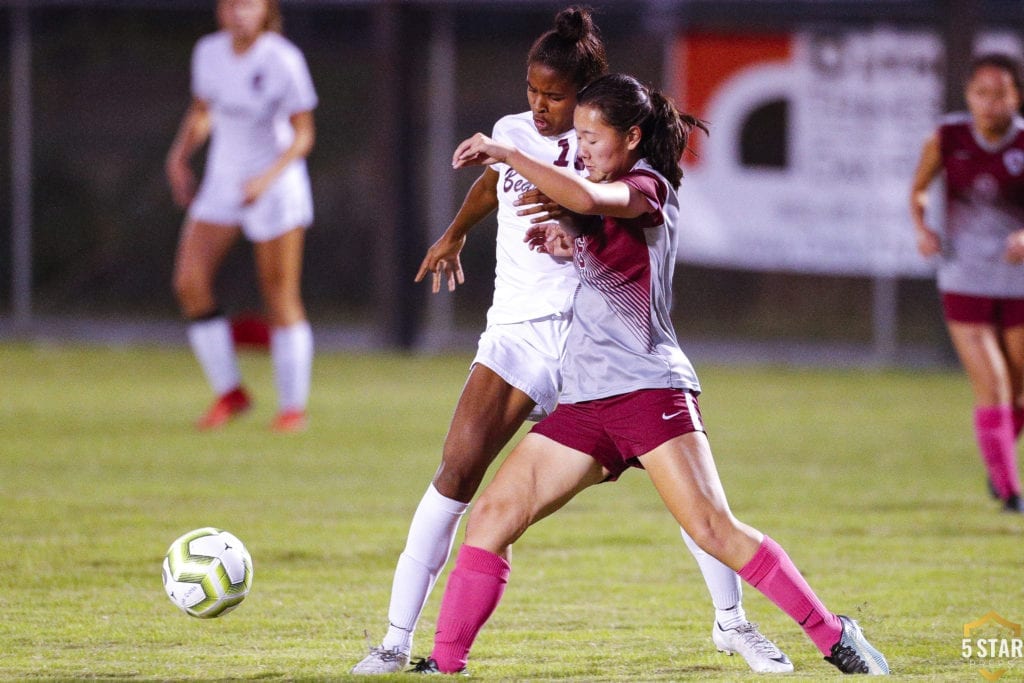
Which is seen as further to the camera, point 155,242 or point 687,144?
point 155,242

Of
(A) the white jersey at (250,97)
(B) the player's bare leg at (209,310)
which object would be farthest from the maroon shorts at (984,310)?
(B) the player's bare leg at (209,310)

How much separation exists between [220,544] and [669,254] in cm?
162

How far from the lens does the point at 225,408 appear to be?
10219 millimetres

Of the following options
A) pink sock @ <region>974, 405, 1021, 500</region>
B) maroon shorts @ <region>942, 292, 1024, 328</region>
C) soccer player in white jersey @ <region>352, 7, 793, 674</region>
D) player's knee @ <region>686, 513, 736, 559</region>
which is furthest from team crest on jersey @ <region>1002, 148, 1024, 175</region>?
player's knee @ <region>686, 513, 736, 559</region>

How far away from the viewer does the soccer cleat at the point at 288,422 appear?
10.1 metres

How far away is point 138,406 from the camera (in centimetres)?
1136

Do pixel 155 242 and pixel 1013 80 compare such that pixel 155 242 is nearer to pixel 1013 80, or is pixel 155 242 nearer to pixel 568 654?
pixel 1013 80

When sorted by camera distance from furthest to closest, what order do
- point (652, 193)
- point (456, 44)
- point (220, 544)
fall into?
point (456, 44) → point (220, 544) → point (652, 193)

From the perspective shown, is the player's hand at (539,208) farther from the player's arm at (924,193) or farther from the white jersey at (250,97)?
the white jersey at (250,97)

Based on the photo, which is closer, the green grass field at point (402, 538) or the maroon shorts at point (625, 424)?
the maroon shorts at point (625, 424)

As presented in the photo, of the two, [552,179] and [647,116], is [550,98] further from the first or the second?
[552,179]

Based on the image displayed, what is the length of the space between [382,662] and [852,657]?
1238 mm

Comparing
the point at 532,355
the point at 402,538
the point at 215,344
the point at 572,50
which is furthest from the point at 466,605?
the point at 215,344

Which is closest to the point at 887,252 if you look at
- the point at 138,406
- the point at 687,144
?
the point at 138,406
